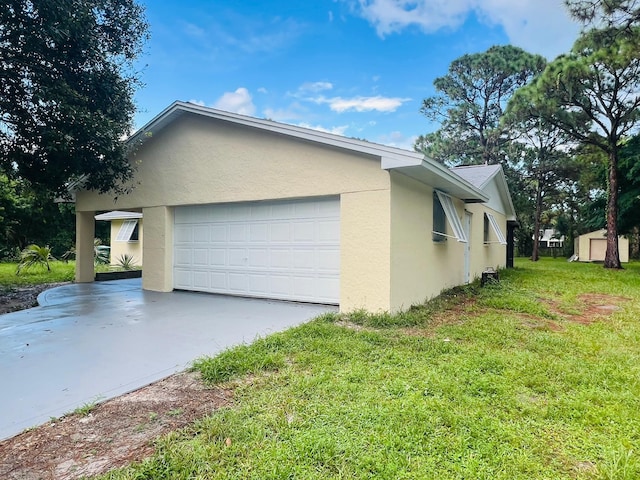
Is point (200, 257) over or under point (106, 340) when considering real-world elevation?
over

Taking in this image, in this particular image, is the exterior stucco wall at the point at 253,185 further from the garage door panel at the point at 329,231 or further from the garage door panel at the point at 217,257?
the garage door panel at the point at 217,257

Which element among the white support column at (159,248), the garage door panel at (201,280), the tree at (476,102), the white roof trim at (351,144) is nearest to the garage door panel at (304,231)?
the white roof trim at (351,144)

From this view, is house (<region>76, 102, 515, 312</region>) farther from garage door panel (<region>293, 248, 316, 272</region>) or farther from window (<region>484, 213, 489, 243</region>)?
window (<region>484, 213, 489, 243</region>)

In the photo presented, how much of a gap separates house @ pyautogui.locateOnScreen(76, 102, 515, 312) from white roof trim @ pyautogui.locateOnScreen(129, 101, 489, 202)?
23 mm

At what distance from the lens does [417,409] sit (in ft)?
10.4

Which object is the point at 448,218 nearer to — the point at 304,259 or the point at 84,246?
the point at 304,259

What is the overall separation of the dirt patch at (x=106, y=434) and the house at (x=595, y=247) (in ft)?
112

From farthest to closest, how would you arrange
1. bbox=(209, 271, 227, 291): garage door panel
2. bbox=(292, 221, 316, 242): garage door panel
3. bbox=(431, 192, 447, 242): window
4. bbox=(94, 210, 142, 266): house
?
1. bbox=(94, 210, 142, 266): house
2. bbox=(209, 271, 227, 291): garage door panel
3. bbox=(431, 192, 447, 242): window
4. bbox=(292, 221, 316, 242): garage door panel

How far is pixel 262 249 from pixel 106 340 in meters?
3.91

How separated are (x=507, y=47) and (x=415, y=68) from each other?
14064mm

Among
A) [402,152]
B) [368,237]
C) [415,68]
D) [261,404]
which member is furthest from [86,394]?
[415,68]

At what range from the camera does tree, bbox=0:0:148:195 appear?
641cm

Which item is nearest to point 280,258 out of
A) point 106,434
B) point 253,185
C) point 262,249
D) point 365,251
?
point 262,249

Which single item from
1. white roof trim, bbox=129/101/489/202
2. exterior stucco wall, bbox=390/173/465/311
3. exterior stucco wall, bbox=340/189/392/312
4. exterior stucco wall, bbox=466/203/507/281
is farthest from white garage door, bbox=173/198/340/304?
exterior stucco wall, bbox=466/203/507/281
